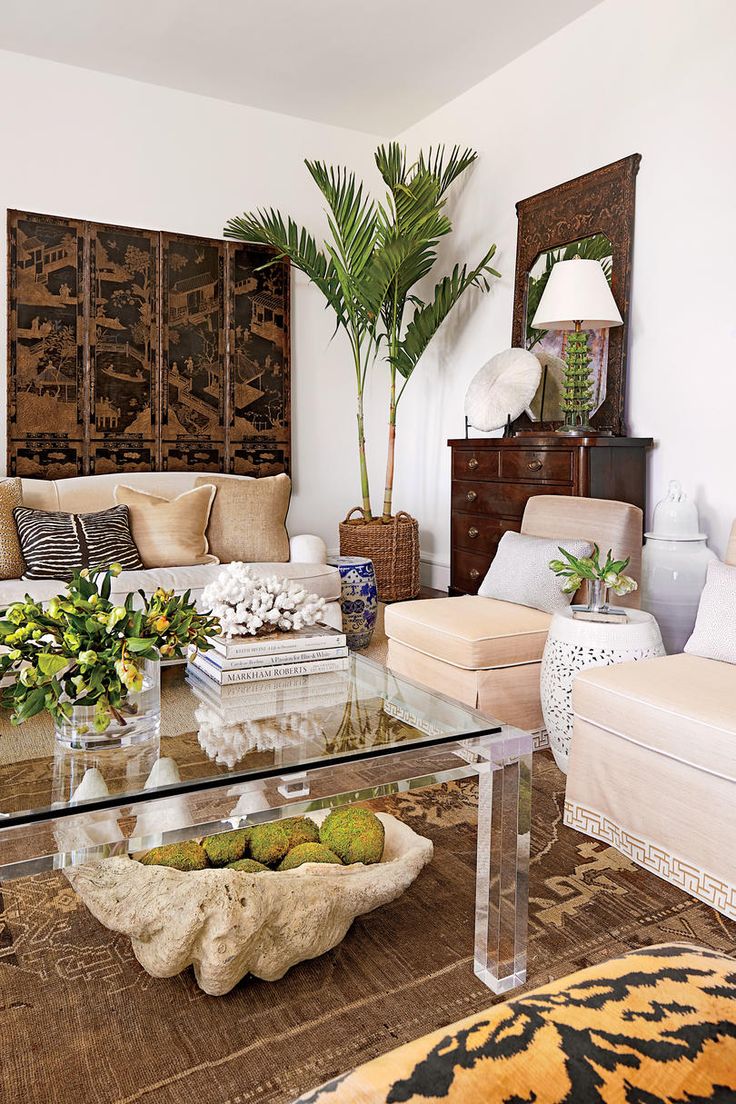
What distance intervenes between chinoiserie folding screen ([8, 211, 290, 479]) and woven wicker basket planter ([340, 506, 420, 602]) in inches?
27.4

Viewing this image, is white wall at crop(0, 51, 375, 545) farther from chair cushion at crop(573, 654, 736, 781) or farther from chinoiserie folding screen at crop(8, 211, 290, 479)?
chair cushion at crop(573, 654, 736, 781)

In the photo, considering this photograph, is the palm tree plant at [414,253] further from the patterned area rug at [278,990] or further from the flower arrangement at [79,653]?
the flower arrangement at [79,653]

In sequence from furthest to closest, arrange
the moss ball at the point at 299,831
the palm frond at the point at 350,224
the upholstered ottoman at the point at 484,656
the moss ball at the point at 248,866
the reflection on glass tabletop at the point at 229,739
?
1. the palm frond at the point at 350,224
2. the upholstered ottoman at the point at 484,656
3. the moss ball at the point at 299,831
4. the moss ball at the point at 248,866
5. the reflection on glass tabletop at the point at 229,739

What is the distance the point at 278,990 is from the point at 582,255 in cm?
342

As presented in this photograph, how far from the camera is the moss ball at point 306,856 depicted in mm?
1601

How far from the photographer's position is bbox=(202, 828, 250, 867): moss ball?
160 centimetres

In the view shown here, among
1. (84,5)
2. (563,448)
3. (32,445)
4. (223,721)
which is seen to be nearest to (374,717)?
(223,721)

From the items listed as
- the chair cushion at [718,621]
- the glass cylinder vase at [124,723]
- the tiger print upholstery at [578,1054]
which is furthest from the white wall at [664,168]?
the tiger print upholstery at [578,1054]

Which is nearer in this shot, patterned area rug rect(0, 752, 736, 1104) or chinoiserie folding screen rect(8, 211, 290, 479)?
patterned area rug rect(0, 752, 736, 1104)

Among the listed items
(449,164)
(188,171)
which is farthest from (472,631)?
(188,171)

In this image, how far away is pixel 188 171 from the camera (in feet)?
15.1

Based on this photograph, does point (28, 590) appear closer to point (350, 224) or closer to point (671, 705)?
point (671, 705)

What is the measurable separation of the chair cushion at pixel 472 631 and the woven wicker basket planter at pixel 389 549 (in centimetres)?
168

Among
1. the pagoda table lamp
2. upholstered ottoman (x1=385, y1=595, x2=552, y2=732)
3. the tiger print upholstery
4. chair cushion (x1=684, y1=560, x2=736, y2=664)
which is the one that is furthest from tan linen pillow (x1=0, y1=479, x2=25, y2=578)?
the tiger print upholstery
